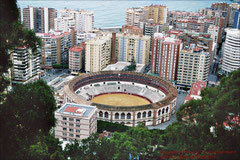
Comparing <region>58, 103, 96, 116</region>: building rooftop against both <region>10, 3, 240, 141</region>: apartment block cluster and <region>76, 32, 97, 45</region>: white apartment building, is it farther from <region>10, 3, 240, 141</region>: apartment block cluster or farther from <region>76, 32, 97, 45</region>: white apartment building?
<region>76, 32, 97, 45</region>: white apartment building

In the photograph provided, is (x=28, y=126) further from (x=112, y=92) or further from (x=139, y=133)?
(x=112, y=92)

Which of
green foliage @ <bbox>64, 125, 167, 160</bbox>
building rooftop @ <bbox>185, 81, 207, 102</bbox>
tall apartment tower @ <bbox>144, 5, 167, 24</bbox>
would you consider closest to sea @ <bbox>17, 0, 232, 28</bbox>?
tall apartment tower @ <bbox>144, 5, 167, 24</bbox>

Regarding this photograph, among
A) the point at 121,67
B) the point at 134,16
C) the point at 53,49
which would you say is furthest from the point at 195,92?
the point at 134,16

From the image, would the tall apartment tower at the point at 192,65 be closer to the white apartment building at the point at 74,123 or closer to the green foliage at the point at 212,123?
the white apartment building at the point at 74,123

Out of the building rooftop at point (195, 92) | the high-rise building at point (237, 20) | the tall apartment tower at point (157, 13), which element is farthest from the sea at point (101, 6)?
the building rooftop at point (195, 92)

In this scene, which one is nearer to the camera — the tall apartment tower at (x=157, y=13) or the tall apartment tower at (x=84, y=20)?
the tall apartment tower at (x=84, y=20)

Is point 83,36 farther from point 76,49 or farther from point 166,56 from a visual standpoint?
point 166,56
